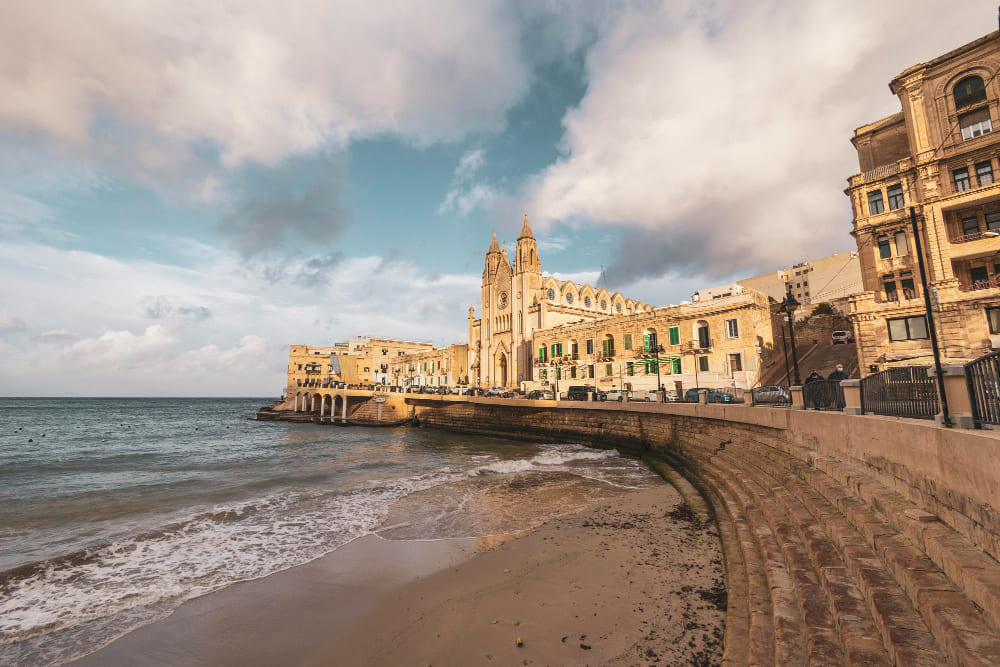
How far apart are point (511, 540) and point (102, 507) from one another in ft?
48.3

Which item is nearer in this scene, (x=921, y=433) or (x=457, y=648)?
(x=921, y=433)

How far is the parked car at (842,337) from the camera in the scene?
32906 mm

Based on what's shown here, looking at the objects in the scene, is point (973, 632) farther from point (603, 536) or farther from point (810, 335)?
point (810, 335)

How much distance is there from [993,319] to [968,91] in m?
11.4

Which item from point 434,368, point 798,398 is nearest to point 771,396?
point 798,398

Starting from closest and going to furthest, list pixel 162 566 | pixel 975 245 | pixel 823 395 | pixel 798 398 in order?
pixel 162 566
pixel 823 395
pixel 798 398
pixel 975 245

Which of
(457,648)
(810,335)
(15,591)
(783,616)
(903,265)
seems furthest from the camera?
(810,335)

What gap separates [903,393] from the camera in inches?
312

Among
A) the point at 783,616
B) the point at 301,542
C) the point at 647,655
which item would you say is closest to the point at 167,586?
the point at 301,542

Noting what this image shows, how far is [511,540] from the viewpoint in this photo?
1026cm

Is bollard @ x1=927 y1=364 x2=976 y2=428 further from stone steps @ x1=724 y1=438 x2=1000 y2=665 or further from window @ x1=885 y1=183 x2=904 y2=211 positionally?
window @ x1=885 y1=183 x2=904 y2=211

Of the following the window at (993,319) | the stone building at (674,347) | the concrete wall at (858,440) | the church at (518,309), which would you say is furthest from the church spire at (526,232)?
the window at (993,319)

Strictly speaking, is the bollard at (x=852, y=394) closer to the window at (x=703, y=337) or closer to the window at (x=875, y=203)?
the window at (x=875, y=203)

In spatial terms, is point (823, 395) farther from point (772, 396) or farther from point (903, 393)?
point (772, 396)
